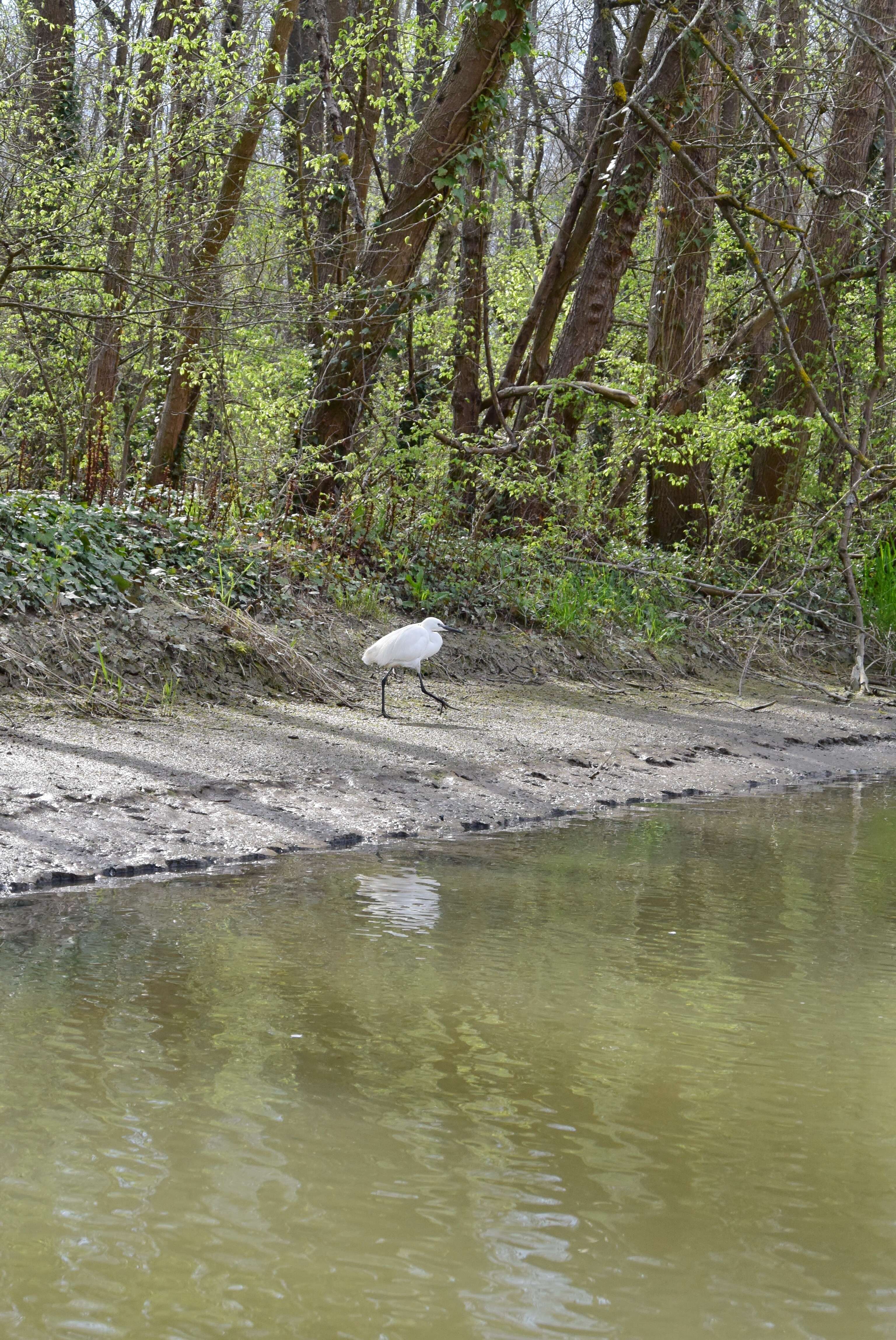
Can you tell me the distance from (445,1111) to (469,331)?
11.1 metres

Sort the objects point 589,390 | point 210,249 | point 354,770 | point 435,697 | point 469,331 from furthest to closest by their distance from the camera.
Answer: point 469,331, point 589,390, point 210,249, point 435,697, point 354,770

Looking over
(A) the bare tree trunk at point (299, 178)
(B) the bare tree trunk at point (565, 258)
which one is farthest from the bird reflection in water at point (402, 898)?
(B) the bare tree trunk at point (565, 258)

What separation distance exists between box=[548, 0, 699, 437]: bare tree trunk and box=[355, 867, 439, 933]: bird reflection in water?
28.0 ft

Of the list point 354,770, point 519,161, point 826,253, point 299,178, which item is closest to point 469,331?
point 299,178

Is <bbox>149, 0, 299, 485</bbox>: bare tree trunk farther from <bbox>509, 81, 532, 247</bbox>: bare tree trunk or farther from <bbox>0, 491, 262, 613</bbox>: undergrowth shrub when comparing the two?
<bbox>509, 81, 532, 247</bbox>: bare tree trunk

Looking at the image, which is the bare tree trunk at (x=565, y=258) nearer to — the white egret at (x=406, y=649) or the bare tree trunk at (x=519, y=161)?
the bare tree trunk at (x=519, y=161)

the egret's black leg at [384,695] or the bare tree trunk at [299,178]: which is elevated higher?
the bare tree trunk at [299,178]

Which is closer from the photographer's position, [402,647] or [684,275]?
[402,647]

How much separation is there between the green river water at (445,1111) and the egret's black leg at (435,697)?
11.3 ft

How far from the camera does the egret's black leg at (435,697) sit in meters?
9.05

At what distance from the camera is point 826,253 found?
1429 centimetres

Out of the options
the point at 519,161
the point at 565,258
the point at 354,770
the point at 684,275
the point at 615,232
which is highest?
the point at 519,161

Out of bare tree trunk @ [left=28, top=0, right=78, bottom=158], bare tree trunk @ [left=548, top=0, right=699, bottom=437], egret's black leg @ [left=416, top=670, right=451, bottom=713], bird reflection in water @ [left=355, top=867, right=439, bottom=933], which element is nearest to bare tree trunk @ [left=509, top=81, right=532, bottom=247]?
bare tree trunk @ [left=548, top=0, right=699, bottom=437]

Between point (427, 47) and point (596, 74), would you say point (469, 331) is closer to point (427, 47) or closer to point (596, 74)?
point (427, 47)
